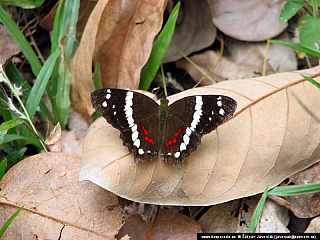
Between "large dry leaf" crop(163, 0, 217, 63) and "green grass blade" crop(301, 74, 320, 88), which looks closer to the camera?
"green grass blade" crop(301, 74, 320, 88)

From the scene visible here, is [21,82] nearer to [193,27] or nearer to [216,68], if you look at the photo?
[193,27]

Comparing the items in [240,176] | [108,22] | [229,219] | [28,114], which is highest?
[108,22]

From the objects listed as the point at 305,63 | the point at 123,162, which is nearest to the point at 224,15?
the point at 305,63

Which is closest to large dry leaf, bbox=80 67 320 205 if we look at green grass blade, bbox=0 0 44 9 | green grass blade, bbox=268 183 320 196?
green grass blade, bbox=268 183 320 196

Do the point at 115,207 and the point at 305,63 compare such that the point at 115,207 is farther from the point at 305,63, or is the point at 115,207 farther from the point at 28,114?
the point at 305,63

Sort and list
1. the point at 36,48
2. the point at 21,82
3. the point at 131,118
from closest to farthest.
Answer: the point at 131,118, the point at 21,82, the point at 36,48

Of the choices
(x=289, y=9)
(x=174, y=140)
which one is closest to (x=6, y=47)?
(x=174, y=140)

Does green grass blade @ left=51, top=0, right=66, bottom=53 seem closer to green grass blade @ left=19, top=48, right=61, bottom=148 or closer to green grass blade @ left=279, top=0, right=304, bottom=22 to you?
green grass blade @ left=19, top=48, right=61, bottom=148
